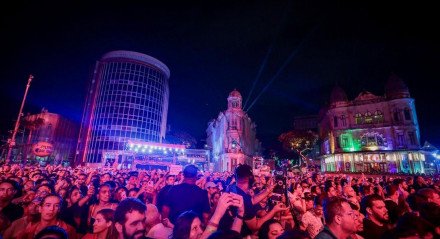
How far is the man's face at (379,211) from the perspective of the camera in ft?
12.9

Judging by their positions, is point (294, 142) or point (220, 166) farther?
point (294, 142)

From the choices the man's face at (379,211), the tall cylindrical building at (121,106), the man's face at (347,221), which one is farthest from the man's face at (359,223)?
the tall cylindrical building at (121,106)

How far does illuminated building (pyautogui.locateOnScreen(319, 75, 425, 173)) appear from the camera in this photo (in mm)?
39156

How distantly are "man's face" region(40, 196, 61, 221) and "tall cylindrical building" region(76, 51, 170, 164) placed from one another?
52672mm

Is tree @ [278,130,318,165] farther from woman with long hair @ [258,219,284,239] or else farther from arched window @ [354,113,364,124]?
woman with long hair @ [258,219,284,239]

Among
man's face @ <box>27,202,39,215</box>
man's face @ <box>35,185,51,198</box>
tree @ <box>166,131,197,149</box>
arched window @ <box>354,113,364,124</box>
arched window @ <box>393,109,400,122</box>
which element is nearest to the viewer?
man's face @ <box>27,202,39,215</box>

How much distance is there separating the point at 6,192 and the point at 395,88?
55297 mm

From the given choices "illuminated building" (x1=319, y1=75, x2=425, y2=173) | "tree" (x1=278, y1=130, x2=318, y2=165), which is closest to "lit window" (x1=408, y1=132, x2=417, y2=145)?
"illuminated building" (x1=319, y1=75, x2=425, y2=173)

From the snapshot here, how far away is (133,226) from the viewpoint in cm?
287

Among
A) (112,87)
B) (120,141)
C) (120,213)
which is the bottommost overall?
(120,213)

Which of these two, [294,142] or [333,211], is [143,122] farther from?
[333,211]

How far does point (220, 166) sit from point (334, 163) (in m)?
25.1

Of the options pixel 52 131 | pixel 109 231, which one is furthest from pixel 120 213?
pixel 52 131

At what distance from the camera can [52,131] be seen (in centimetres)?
7488
